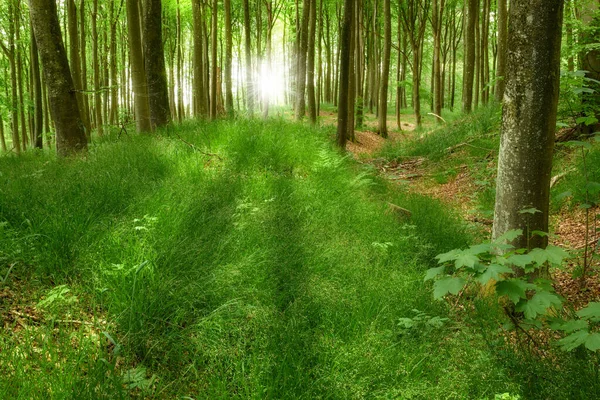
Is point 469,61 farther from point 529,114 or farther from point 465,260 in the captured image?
point 465,260

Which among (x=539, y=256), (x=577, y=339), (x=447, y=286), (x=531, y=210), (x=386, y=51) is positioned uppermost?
(x=386, y=51)

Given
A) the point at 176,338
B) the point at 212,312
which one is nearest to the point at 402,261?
the point at 212,312

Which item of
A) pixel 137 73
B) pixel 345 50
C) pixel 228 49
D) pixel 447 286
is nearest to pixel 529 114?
pixel 447 286

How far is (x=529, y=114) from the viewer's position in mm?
2967

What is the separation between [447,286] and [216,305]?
145cm

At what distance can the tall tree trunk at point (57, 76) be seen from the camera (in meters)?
5.86

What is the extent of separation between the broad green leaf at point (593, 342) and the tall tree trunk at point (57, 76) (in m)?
6.44

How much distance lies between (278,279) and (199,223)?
1.04 meters

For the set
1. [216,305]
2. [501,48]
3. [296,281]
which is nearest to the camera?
[216,305]

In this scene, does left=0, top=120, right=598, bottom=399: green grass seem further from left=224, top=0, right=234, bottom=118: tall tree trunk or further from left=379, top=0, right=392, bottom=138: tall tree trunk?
left=379, top=0, right=392, bottom=138: tall tree trunk

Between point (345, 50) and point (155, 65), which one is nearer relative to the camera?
point (155, 65)

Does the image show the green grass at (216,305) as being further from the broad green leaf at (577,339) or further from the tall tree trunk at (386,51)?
the tall tree trunk at (386,51)

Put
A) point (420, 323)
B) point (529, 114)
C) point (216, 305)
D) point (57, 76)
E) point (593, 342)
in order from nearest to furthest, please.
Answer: point (593, 342) → point (216, 305) → point (420, 323) → point (529, 114) → point (57, 76)

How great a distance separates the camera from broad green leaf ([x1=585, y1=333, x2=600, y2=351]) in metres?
2.00
